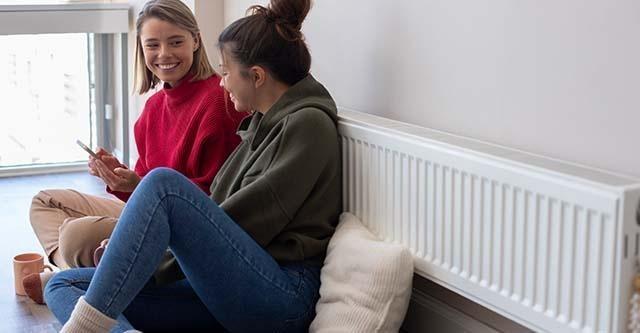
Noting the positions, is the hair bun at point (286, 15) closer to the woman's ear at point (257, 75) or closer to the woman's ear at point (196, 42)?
the woman's ear at point (257, 75)

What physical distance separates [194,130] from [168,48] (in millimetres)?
248

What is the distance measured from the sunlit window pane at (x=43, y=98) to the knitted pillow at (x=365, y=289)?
2.23 m

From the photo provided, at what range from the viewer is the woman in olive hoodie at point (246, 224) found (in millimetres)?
2115

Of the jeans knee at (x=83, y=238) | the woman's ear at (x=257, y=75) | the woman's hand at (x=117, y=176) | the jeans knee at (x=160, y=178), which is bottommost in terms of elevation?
the jeans knee at (x=83, y=238)

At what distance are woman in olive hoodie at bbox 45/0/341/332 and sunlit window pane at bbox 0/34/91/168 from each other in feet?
5.90

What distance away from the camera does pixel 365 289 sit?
2230 millimetres

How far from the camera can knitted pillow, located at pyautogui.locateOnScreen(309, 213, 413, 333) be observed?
2217 mm

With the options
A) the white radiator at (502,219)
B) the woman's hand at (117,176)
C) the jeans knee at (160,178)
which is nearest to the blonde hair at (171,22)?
the woman's hand at (117,176)

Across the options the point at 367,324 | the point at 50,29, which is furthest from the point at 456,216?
the point at 50,29

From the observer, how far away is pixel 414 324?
2.55m

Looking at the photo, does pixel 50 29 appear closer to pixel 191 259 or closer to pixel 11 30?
pixel 11 30

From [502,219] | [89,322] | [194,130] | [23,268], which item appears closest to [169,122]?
[194,130]

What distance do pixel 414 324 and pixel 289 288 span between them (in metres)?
0.45

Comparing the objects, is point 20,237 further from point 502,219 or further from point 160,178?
point 502,219
